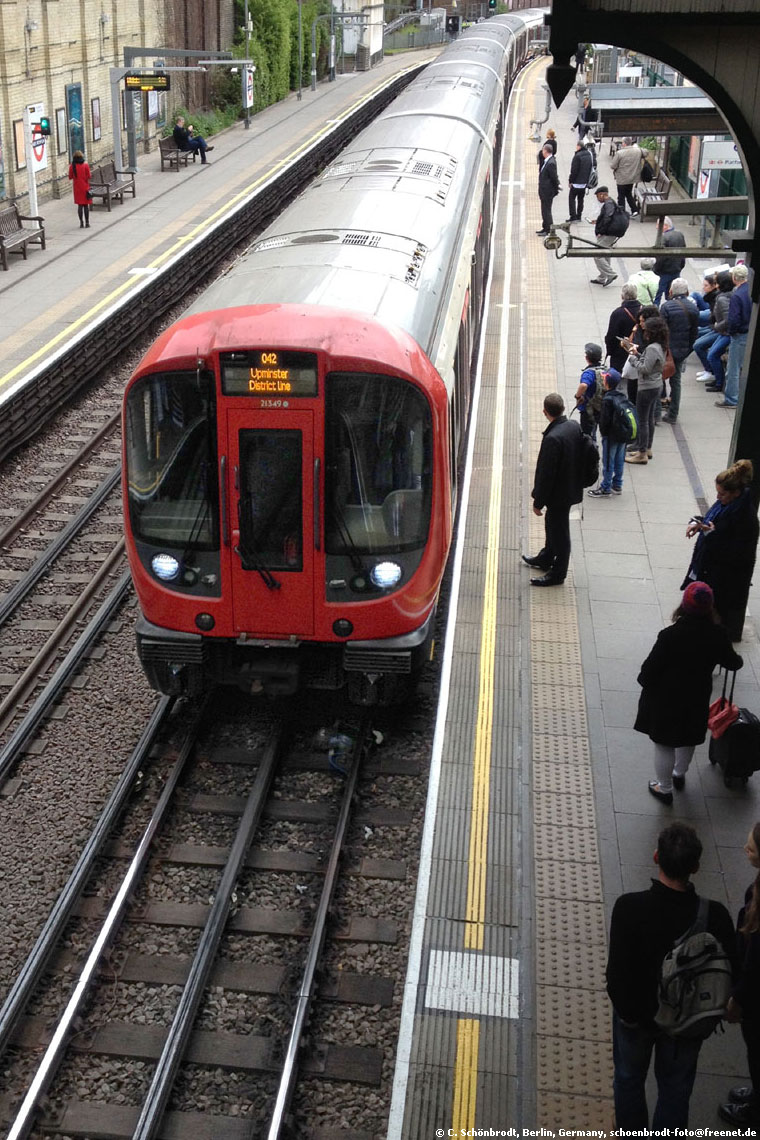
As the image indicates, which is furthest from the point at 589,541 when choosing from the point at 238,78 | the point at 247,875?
the point at 238,78

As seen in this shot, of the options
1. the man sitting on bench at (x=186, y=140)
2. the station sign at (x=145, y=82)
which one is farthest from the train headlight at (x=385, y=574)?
the man sitting on bench at (x=186, y=140)

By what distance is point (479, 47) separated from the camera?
29.7 meters

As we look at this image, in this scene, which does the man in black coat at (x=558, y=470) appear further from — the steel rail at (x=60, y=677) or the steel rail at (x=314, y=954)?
the steel rail at (x=60, y=677)

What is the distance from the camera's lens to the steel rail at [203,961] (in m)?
5.25

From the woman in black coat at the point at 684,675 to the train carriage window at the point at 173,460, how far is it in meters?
2.60

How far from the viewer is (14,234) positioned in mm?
20078

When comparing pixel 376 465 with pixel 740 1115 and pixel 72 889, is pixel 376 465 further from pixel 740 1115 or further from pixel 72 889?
pixel 740 1115

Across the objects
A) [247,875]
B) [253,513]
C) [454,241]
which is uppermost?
[454,241]

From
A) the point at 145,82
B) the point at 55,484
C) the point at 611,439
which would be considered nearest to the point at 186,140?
the point at 145,82

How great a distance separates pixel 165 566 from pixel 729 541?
11.8 feet

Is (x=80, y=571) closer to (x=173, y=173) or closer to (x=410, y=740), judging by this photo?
(x=410, y=740)

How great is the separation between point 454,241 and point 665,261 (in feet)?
13.9

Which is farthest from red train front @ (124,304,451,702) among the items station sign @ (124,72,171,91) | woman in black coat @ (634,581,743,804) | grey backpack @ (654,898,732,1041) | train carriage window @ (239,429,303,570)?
station sign @ (124,72,171,91)

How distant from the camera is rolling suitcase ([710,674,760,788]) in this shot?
280 inches
